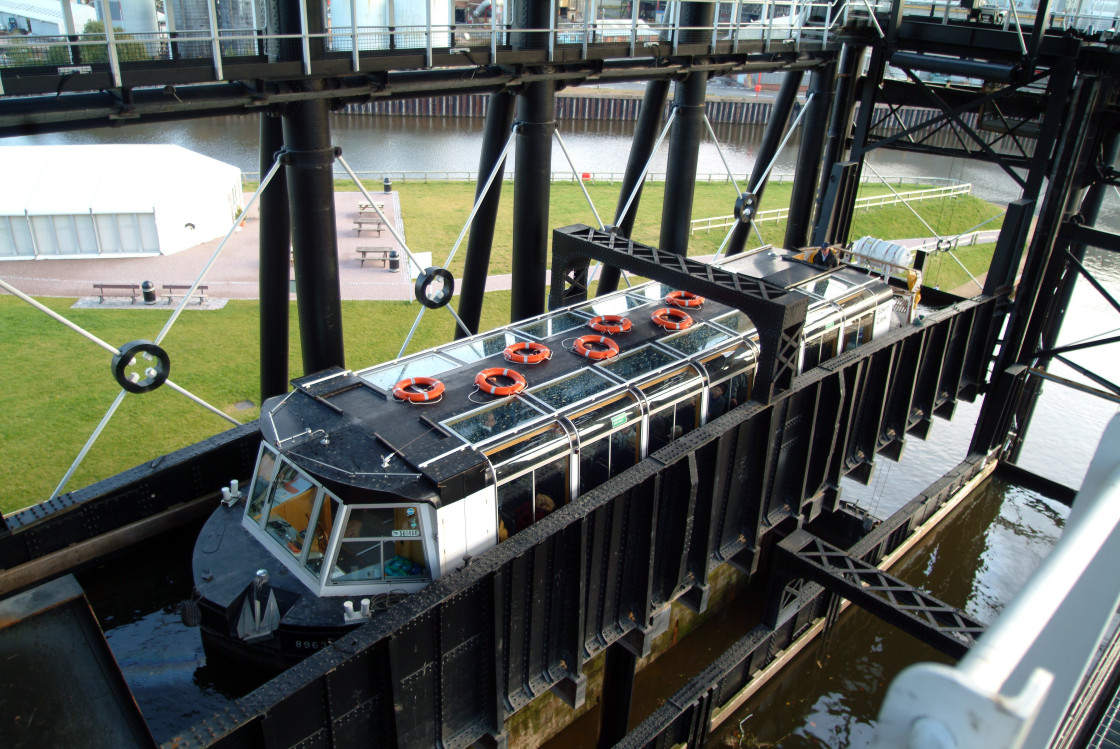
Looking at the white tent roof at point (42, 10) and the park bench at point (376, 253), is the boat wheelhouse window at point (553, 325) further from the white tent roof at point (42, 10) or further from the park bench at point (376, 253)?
the park bench at point (376, 253)

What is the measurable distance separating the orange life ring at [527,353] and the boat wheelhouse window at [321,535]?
10.8 feet

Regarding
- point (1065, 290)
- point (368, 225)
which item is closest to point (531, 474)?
point (1065, 290)

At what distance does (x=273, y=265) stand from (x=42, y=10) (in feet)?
13.7

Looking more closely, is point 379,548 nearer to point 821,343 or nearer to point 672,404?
point 672,404

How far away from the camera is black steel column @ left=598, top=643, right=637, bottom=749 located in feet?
35.9

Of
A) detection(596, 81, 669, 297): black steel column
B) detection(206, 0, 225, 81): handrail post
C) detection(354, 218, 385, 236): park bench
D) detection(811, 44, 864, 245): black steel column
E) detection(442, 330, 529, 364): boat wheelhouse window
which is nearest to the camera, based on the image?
Answer: detection(206, 0, 225, 81): handrail post

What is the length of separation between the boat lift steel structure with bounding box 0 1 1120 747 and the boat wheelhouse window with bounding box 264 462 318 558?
1.85 metres

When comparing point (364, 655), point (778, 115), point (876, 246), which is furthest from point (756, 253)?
point (364, 655)

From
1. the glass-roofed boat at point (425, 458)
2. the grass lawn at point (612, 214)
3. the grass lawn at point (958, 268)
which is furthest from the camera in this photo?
the grass lawn at point (612, 214)

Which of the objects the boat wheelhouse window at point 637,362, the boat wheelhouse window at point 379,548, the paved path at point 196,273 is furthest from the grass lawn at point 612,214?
the boat wheelhouse window at point 379,548

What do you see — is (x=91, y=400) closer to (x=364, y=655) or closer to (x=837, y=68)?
(x=364, y=655)

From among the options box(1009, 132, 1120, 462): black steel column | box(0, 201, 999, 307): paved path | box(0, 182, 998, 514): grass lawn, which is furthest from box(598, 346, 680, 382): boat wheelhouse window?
box(0, 201, 999, 307): paved path

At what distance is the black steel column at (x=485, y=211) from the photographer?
44.2ft

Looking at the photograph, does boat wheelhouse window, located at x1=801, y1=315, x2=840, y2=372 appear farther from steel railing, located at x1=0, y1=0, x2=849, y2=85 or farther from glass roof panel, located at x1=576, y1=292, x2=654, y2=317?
steel railing, located at x1=0, y1=0, x2=849, y2=85
